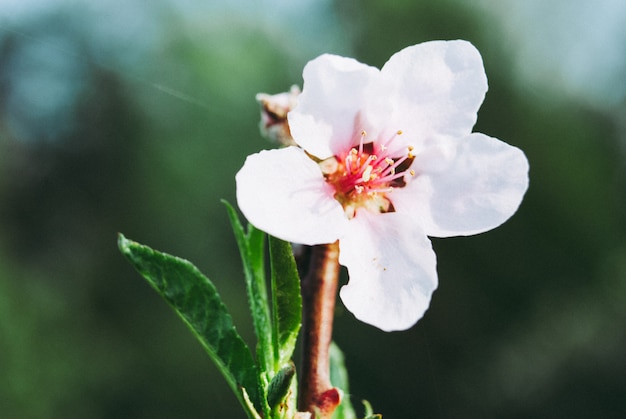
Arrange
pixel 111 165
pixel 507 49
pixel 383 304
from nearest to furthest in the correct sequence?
pixel 383 304
pixel 507 49
pixel 111 165

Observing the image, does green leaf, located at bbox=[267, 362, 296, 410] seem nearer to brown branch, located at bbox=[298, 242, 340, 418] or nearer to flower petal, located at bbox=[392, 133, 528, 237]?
brown branch, located at bbox=[298, 242, 340, 418]

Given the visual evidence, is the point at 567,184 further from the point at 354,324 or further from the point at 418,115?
the point at 418,115

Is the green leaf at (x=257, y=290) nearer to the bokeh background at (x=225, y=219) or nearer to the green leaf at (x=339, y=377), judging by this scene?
the green leaf at (x=339, y=377)

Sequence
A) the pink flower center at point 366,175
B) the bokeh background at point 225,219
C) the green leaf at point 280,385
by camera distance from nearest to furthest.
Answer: the green leaf at point 280,385
the pink flower center at point 366,175
the bokeh background at point 225,219

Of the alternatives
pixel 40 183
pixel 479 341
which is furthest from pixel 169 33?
pixel 479 341

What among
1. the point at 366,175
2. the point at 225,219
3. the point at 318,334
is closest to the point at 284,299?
the point at 318,334

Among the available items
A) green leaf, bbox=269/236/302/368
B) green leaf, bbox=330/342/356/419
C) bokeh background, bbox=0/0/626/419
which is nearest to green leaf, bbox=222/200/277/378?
green leaf, bbox=269/236/302/368

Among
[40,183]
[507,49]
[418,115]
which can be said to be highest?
[418,115]

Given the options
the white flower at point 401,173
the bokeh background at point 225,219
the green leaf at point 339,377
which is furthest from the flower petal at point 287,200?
the bokeh background at point 225,219

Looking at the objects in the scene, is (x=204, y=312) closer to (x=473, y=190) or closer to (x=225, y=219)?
(x=473, y=190)
